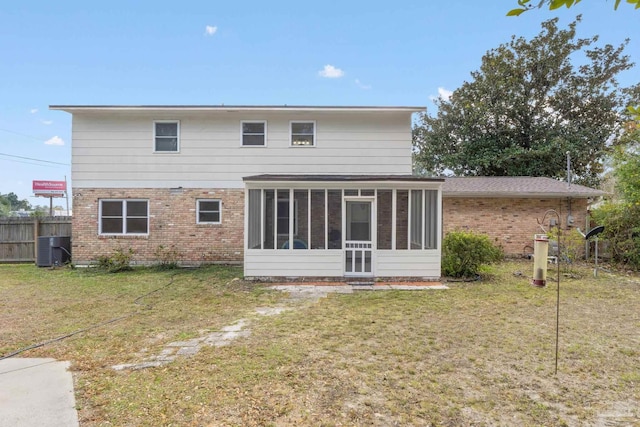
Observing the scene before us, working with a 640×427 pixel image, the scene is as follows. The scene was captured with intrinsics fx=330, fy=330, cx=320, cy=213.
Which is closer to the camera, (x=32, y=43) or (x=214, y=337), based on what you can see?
(x=214, y=337)

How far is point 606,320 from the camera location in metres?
5.58

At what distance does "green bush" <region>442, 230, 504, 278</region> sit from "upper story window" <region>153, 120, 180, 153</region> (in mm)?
8955

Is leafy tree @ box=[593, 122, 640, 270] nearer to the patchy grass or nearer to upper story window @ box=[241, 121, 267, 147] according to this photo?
the patchy grass

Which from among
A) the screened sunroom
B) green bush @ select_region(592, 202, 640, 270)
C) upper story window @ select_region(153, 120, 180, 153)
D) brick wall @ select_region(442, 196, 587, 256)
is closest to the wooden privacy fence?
upper story window @ select_region(153, 120, 180, 153)

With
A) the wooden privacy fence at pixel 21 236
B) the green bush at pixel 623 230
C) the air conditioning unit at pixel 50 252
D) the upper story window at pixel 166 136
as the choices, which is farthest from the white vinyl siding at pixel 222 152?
the green bush at pixel 623 230

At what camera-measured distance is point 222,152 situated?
10734 mm

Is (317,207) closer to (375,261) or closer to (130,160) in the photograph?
(375,261)

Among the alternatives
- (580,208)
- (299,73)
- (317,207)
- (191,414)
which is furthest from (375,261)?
(299,73)

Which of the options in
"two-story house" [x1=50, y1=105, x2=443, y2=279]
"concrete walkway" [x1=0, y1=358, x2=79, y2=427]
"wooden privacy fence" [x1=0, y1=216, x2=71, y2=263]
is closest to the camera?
"concrete walkway" [x1=0, y1=358, x2=79, y2=427]

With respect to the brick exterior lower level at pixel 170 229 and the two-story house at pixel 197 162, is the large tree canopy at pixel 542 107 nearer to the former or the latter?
the two-story house at pixel 197 162

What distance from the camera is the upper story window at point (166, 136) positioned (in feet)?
35.1

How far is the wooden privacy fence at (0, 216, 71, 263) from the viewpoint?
11.5 meters

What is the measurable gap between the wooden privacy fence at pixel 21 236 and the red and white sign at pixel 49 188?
60.8ft

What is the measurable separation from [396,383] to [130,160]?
10.6 meters
